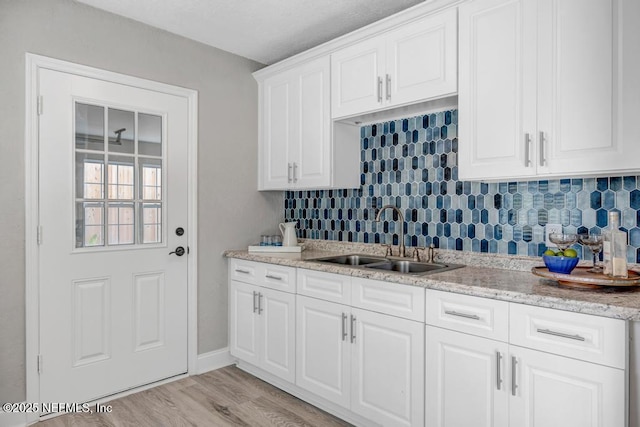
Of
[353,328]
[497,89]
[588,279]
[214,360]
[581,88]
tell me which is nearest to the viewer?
[588,279]

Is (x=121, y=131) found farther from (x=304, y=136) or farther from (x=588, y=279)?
(x=588, y=279)

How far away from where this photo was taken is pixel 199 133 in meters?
3.12

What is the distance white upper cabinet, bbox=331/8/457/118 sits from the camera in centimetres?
221

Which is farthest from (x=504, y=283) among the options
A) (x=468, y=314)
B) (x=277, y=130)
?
(x=277, y=130)

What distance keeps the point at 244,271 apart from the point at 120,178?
3.54ft

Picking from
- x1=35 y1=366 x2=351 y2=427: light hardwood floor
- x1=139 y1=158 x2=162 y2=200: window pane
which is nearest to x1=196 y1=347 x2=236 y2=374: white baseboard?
x1=35 y1=366 x2=351 y2=427: light hardwood floor

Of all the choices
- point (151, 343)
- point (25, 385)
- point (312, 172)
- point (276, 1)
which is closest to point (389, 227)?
point (312, 172)

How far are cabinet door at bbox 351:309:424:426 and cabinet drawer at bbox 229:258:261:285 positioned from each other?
0.97 m

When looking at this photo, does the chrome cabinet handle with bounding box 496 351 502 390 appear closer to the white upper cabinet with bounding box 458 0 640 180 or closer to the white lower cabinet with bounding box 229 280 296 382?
the white upper cabinet with bounding box 458 0 640 180

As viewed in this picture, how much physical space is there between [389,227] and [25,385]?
7.99 ft

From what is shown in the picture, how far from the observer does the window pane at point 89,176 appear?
101 inches

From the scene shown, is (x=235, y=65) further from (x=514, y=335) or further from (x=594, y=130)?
(x=514, y=335)

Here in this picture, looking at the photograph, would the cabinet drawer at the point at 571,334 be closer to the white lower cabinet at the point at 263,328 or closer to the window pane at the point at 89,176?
the white lower cabinet at the point at 263,328

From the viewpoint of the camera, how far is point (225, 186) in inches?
130
